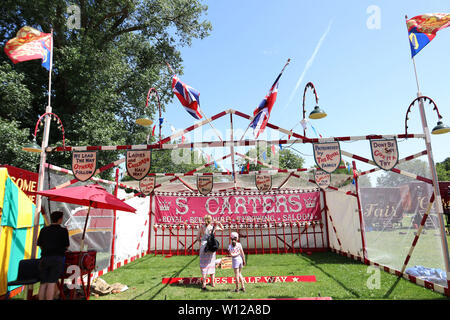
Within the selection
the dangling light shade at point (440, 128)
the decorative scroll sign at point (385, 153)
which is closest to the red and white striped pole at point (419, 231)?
the decorative scroll sign at point (385, 153)

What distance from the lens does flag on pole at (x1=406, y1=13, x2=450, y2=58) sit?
5.86 metres

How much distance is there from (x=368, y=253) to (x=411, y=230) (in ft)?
7.47

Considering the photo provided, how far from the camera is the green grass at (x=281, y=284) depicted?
5726 mm

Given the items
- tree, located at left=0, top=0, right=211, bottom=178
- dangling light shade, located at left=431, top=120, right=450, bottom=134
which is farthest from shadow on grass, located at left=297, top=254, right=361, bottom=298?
tree, located at left=0, top=0, right=211, bottom=178

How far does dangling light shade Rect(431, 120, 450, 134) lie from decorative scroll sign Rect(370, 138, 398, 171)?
2.60 feet

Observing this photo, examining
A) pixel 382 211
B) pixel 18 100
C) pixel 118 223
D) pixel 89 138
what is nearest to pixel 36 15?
pixel 18 100

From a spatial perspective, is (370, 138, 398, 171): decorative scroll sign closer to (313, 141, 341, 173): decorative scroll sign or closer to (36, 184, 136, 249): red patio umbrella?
(313, 141, 341, 173): decorative scroll sign

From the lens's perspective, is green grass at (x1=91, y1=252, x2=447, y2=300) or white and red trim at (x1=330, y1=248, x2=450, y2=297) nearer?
white and red trim at (x1=330, y1=248, x2=450, y2=297)

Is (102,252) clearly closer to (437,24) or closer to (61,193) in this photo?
(61,193)

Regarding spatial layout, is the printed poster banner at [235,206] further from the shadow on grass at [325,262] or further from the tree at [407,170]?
the tree at [407,170]

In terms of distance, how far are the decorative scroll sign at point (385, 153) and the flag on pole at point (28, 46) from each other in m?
8.71

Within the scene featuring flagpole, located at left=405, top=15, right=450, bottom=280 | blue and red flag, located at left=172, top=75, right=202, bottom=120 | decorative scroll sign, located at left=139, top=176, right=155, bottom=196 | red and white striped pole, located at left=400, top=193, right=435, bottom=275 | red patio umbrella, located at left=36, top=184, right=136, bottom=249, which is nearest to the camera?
red patio umbrella, located at left=36, top=184, right=136, bottom=249

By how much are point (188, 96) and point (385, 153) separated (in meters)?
5.27

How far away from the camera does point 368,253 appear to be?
338 inches
